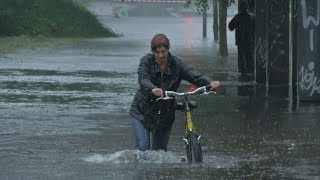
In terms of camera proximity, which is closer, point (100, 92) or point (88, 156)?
point (88, 156)

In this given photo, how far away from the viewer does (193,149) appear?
9117 mm

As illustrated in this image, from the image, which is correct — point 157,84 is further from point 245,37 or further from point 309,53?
point 245,37

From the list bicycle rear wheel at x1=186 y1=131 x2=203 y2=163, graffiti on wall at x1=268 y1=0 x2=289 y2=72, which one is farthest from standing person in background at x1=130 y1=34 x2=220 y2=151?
graffiti on wall at x1=268 y1=0 x2=289 y2=72

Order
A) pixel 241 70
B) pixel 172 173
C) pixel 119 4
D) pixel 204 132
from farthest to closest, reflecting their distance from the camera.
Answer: pixel 119 4, pixel 241 70, pixel 204 132, pixel 172 173

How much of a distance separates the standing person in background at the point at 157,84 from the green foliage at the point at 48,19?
3350 centimetres

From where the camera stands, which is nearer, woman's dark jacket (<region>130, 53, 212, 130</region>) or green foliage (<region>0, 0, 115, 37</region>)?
woman's dark jacket (<region>130, 53, 212, 130</region>)

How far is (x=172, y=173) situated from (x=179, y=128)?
3.51 metres

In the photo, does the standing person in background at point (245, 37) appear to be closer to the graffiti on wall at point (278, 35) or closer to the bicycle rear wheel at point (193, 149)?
the graffiti on wall at point (278, 35)

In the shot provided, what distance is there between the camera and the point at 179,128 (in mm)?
12664

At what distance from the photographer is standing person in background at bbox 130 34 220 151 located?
9031 mm

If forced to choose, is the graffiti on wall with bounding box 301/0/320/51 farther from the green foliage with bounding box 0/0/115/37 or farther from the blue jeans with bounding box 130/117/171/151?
the green foliage with bounding box 0/0/115/37

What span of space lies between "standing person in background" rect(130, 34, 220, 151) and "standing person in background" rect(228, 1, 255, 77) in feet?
39.4

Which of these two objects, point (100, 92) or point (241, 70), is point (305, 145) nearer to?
point (100, 92)

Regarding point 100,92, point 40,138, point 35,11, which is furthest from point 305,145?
point 35,11
